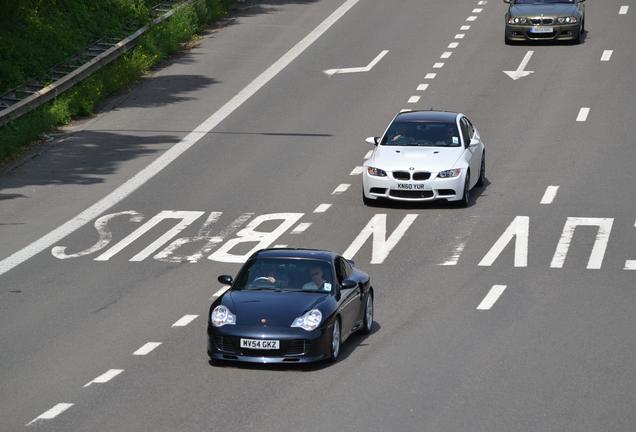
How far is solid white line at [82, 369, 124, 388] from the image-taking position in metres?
16.6

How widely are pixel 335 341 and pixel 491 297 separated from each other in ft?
14.8

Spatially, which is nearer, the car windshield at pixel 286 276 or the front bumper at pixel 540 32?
the car windshield at pixel 286 276

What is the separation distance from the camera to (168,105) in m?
37.2

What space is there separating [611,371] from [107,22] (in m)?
28.0

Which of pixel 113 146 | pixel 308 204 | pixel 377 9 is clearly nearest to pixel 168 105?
pixel 113 146

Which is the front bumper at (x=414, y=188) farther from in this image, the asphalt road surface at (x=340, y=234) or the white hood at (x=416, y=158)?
the asphalt road surface at (x=340, y=234)

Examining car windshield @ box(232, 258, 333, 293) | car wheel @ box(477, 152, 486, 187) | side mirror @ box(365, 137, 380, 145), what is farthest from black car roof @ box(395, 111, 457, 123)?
car windshield @ box(232, 258, 333, 293)

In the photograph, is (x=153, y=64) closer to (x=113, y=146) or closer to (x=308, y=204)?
(x=113, y=146)

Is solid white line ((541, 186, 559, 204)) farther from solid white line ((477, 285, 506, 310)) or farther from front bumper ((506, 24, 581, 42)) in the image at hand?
front bumper ((506, 24, 581, 42))

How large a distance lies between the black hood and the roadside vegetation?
15620mm

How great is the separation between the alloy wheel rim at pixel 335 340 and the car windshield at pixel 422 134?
11.6 m

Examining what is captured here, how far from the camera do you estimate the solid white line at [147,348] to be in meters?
18.2

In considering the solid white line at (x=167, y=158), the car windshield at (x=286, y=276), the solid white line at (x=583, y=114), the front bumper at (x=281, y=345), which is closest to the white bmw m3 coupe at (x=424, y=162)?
the solid white line at (x=167, y=158)

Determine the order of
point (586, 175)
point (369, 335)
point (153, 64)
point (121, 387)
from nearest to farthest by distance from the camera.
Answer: point (121, 387)
point (369, 335)
point (586, 175)
point (153, 64)
